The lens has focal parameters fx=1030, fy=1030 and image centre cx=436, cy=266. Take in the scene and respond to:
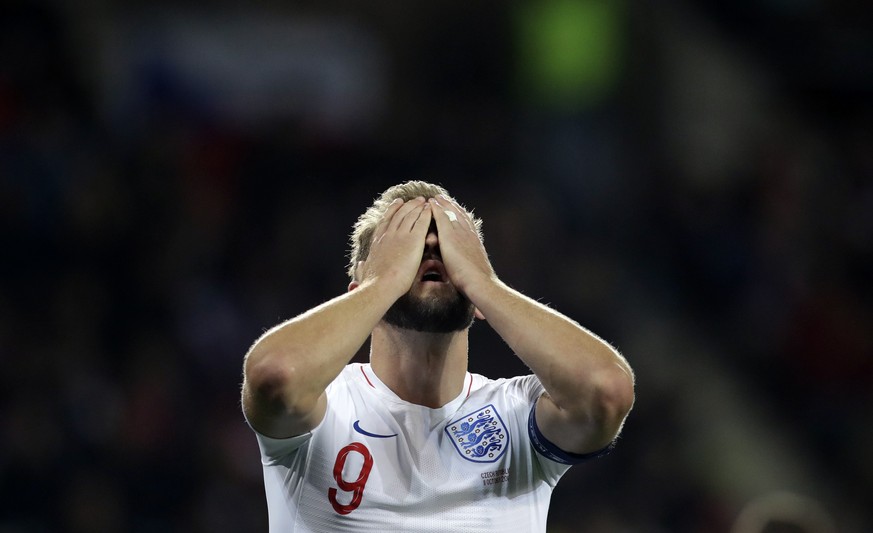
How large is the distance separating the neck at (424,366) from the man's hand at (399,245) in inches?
9.1

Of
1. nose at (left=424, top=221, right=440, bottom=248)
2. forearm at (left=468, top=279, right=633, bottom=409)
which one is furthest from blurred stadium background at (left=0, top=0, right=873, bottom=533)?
forearm at (left=468, top=279, right=633, bottom=409)

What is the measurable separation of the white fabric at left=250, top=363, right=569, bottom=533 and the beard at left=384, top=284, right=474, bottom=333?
248 mm

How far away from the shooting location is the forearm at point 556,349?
8.98 feet

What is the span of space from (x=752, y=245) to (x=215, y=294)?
463 cm

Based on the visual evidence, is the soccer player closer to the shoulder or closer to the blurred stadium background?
the shoulder

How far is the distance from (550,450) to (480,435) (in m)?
0.22

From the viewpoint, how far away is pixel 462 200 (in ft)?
28.7

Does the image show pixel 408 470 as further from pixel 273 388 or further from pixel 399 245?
pixel 399 245

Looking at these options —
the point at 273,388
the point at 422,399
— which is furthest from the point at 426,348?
the point at 273,388

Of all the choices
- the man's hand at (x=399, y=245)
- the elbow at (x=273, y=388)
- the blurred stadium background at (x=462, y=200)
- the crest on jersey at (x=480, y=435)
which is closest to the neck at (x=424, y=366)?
the crest on jersey at (x=480, y=435)

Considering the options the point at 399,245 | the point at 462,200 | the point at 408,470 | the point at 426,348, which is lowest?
the point at 462,200

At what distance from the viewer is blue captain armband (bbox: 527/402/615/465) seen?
2898 millimetres

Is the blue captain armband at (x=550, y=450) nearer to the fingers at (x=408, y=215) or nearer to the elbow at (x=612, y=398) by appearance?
the elbow at (x=612, y=398)

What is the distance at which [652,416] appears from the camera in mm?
7883
